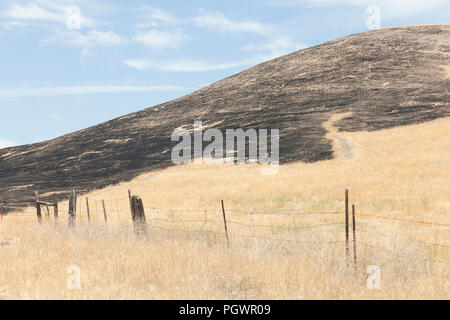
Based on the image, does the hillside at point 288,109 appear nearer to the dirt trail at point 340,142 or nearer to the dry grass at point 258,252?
the dirt trail at point 340,142

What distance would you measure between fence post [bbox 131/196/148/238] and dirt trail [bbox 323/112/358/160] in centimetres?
3142

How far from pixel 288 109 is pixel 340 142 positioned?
22.8m

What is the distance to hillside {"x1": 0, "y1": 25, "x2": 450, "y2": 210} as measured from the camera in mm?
54750

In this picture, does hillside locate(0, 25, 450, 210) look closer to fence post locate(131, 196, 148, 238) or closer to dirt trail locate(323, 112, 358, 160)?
dirt trail locate(323, 112, 358, 160)

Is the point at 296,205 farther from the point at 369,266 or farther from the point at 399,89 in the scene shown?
the point at 399,89

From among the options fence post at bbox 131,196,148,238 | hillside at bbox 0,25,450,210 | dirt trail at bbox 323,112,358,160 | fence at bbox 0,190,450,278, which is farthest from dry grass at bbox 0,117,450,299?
hillside at bbox 0,25,450,210

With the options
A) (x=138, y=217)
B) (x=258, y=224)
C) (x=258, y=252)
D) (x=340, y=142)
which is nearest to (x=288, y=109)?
(x=340, y=142)

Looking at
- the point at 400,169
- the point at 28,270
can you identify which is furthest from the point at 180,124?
the point at 28,270

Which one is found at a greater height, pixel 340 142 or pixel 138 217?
pixel 340 142

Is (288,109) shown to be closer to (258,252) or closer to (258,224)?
(258,224)

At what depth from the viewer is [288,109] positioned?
72.4 metres

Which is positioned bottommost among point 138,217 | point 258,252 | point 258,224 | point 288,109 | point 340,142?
point 258,224

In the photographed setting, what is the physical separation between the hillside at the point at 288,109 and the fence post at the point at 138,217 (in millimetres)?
26303
